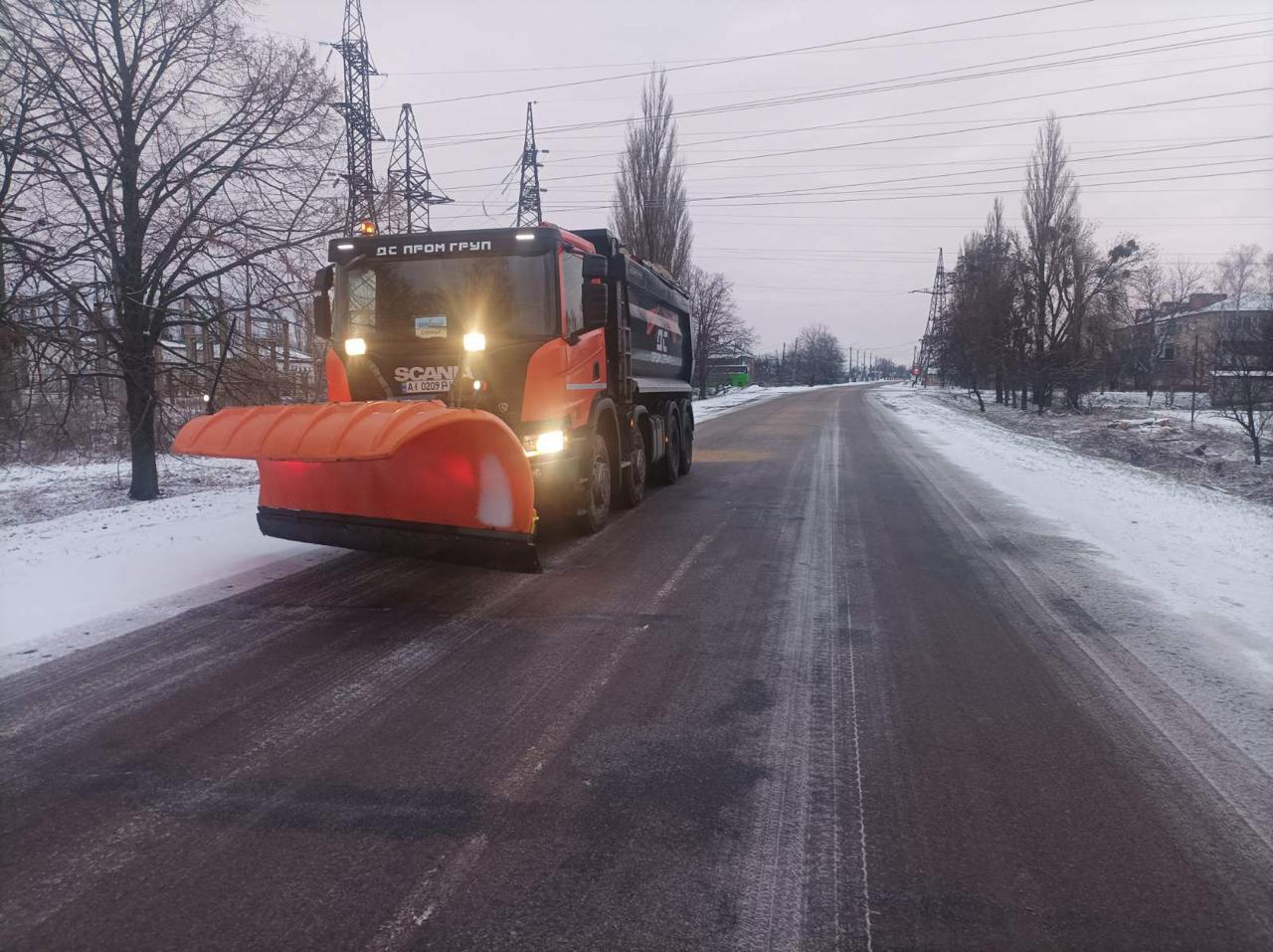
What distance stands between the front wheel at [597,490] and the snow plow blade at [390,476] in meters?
2.27

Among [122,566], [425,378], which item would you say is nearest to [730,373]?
[425,378]

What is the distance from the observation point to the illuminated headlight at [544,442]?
692 cm

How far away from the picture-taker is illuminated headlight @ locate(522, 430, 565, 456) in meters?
6.92

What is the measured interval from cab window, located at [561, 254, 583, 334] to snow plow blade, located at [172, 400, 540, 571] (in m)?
1.91

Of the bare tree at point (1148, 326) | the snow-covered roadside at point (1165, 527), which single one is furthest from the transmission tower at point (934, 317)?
the snow-covered roadside at point (1165, 527)

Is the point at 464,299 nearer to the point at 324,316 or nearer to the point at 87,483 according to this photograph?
the point at 324,316

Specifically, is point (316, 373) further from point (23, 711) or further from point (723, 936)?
point (723, 936)

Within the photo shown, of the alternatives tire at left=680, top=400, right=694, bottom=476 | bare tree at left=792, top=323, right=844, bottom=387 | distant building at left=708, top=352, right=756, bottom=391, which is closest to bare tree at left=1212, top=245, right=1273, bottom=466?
tire at left=680, top=400, right=694, bottom=476

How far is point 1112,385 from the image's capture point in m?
55.9

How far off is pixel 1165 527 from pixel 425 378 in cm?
822

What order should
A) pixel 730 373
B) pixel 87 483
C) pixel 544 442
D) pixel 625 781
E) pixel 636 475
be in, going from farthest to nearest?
pixel 730 373
pixel 87 483
pixel 636 475
pixel 544 442
pixel 625 781

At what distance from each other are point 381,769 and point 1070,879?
2.73 m

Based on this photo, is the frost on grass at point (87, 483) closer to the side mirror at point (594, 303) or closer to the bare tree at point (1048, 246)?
the side mirror at point (594, 303)

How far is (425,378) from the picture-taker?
7.10 meters
